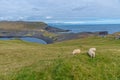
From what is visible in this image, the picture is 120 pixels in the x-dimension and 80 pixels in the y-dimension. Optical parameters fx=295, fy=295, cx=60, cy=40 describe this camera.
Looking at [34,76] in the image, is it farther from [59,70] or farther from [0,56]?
[0,56]

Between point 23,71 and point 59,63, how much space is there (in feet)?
7.60

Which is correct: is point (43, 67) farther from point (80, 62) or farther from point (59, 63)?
point (80, 62)

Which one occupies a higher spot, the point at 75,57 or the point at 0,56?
the point at 75,57

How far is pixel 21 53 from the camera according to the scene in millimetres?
33344

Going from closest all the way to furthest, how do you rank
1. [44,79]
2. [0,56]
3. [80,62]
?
[44,79] → [80,62] → [0,56]

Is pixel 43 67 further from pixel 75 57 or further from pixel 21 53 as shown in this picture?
pixel 21 53

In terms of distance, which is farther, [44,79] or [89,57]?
[89,57]

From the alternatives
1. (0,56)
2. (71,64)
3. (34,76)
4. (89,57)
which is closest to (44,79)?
(34,76)

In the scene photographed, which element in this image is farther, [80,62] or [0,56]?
[0,56]

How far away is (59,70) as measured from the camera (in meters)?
17.1

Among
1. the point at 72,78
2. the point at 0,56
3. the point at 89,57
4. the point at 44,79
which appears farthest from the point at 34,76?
the point at 0,56

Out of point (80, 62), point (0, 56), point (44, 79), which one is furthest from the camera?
point (0, 56)

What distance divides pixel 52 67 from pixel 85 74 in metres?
1.99

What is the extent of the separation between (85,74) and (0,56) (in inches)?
655
